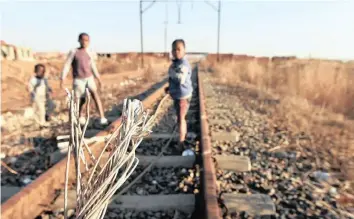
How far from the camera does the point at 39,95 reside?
6.68 meters

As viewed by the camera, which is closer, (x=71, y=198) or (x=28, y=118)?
(x=71, y=198)

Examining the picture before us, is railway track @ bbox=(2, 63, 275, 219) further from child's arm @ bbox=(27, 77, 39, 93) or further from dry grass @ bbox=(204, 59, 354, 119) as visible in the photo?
dry grass @ bbox=(204, 59, 354, 119)

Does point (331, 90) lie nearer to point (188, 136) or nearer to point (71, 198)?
point (188, 136)

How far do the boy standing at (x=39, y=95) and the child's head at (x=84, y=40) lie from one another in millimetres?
1469

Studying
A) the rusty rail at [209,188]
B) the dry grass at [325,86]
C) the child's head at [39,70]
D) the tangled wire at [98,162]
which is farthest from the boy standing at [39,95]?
the dry grass at [325,86]

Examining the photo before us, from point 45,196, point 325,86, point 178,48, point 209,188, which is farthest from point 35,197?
point 325,86

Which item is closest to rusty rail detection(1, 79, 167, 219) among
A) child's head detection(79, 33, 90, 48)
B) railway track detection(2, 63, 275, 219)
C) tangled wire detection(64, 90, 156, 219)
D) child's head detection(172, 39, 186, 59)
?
railway track detection(2, 63, 275, 219)

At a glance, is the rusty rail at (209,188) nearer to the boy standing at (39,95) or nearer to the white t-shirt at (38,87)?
the boy standing at (39,95)

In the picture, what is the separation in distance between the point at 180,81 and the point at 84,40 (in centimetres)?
222

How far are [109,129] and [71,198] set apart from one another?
2011mm

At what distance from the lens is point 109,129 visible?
193 inches

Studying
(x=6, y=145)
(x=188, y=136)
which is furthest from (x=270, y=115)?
(x=6, y=145)

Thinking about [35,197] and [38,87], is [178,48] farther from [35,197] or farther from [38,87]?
[38,87]

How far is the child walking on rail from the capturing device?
A: 4.34 metres
